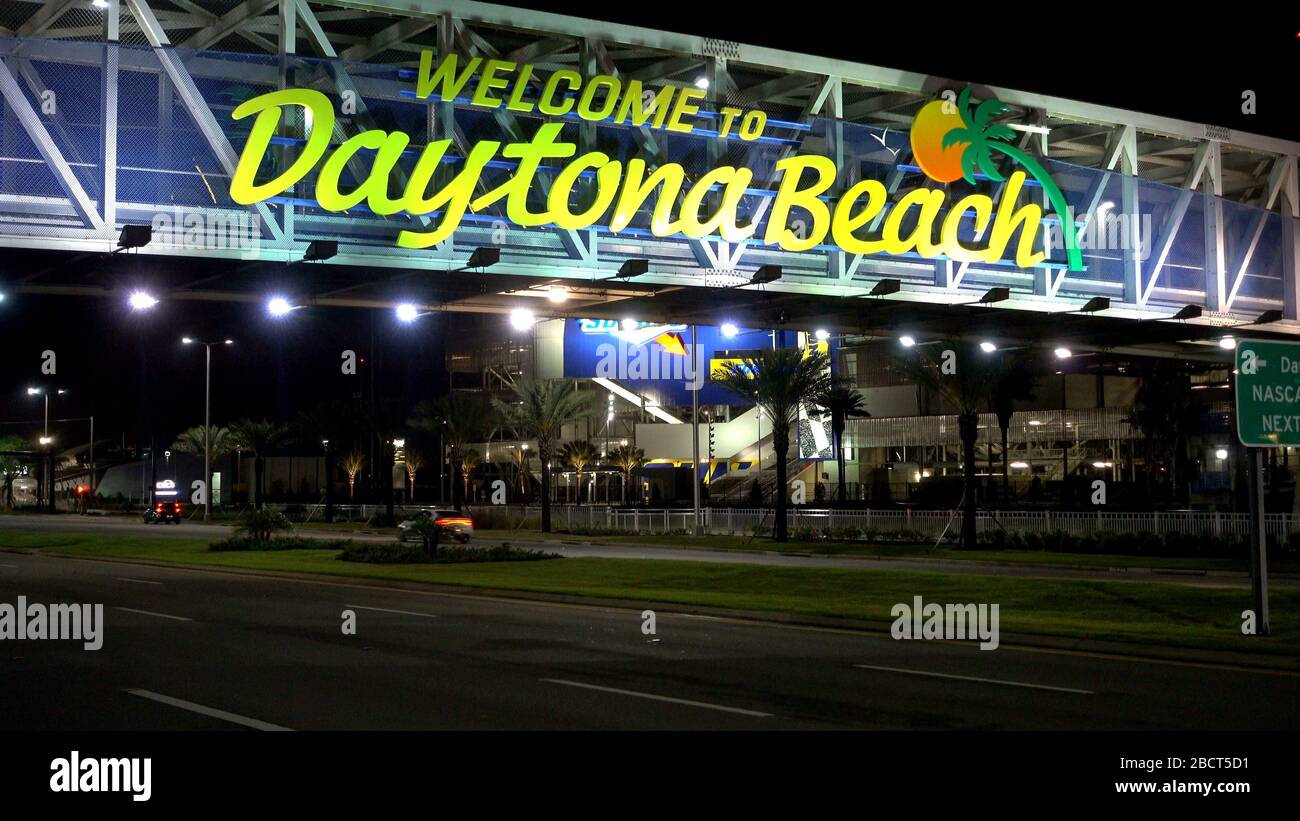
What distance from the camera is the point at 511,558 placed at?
1432 inches

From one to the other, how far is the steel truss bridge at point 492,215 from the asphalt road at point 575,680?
19.2 ft

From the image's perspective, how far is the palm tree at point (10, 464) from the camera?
10731cm

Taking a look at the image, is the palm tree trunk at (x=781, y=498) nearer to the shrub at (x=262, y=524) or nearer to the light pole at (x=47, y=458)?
the shrub at (x=262, y=524)

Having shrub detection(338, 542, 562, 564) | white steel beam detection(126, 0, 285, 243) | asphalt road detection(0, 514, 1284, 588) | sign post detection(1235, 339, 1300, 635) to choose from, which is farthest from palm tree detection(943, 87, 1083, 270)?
shrub detection(338, 542, 562, 564)

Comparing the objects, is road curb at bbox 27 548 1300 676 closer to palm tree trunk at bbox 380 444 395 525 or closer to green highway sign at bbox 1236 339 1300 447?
green highway sign at bbox 1236 339 1300 447

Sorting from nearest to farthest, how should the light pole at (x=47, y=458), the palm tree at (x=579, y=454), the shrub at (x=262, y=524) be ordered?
1. the shrub at (x=262, y=524)
2. the palm tree at (x=579, y=454)
3. the light pole at (x=47, y=458)

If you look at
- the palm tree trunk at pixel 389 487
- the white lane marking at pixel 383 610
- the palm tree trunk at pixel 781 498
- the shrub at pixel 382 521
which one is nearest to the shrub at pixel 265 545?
the palm tree trunk at pixel 781 498

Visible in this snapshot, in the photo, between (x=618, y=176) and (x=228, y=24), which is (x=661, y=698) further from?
(x=228, y=24)

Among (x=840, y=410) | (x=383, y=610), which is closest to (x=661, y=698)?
(x=383, y=610)

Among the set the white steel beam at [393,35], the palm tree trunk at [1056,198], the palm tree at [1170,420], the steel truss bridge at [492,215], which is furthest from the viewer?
the palm tree at [1170,420]
